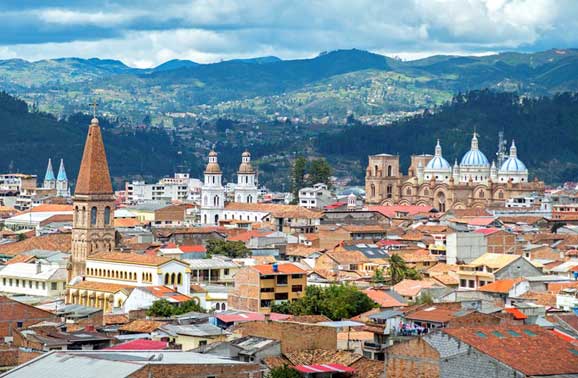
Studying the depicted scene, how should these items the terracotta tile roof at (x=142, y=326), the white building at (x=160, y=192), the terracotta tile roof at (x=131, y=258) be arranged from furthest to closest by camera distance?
the white building at (x=160, y=192)
the terracotta tile roof at (x=131, y=258)
the terracotta tile roof at (x=142, y=326)

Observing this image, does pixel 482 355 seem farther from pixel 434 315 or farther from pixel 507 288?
pixel 507 288

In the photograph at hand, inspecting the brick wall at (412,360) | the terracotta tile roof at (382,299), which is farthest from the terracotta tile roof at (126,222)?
the brick wall at (412,360)

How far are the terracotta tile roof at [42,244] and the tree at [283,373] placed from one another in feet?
165

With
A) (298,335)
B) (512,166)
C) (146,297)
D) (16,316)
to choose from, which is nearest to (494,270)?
(146,297)

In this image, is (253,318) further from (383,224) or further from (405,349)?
(383,224)

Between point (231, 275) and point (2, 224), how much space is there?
2316 inches

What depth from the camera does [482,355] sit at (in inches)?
1770

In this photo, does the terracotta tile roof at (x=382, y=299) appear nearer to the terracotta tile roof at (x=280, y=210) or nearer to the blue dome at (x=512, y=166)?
the terracotta tile roof at (x=280, y=210)

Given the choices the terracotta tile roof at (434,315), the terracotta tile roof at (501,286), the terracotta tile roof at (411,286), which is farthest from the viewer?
the terracotta tile roof at (411,286)

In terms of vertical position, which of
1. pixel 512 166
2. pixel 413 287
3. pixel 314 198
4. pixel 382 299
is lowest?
pixel 382 299

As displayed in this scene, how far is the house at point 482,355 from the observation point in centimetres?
4466

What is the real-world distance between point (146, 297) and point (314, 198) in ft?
275

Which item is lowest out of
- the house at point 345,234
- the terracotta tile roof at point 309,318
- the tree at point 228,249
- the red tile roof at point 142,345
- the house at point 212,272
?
the red tile roof at point 142,345

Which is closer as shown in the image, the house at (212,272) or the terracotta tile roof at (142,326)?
the terracotta tile roof at (142,326)
